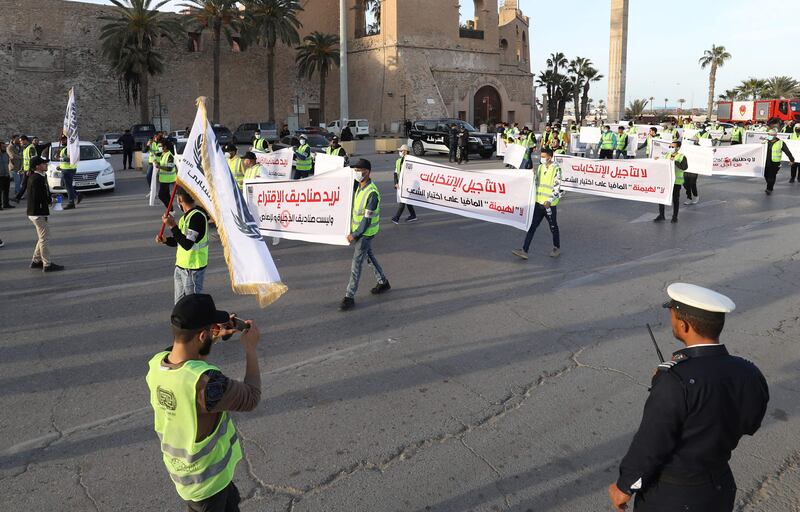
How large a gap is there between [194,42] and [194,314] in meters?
54.3

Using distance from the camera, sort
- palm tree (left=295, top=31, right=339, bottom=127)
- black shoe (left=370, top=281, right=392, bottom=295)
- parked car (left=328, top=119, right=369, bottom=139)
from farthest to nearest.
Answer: palm tree (left=295, top=31, right=339, bottom=127), parked car (left=328, top=119, right=369, bottom=139), black shoe (left=370, top=281, right=392, bottom=295)

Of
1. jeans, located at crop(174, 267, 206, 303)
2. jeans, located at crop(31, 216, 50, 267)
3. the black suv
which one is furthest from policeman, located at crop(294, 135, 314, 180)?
the black suv

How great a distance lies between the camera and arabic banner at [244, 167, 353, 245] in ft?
28.5

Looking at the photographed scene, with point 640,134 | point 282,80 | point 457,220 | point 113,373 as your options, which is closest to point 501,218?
point 457,220

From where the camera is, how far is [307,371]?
5742 millimetres

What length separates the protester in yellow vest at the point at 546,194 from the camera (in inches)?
398

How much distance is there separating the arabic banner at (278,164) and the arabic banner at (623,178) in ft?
22.8

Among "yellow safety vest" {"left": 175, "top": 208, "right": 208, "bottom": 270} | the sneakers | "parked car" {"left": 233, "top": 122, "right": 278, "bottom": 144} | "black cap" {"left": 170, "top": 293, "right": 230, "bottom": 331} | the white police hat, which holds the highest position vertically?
"parked car" {"left": 233, "top": 122, "right": 278, "bottom": 144}

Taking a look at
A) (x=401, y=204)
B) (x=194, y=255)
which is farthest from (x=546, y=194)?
(x=194, y=255)

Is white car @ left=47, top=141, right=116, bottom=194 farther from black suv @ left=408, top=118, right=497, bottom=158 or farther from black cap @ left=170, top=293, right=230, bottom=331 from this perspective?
black cap @ left=170, top=293, right=230, bottom=331

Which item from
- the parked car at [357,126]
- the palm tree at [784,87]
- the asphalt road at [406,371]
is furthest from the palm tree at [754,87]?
the asphalt road at [406,371]

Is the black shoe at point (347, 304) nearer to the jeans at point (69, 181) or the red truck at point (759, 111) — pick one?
the jeans at point (69, 181)

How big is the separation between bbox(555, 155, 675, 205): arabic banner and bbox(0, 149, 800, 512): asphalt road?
7.29 feet

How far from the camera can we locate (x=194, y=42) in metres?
51.0
